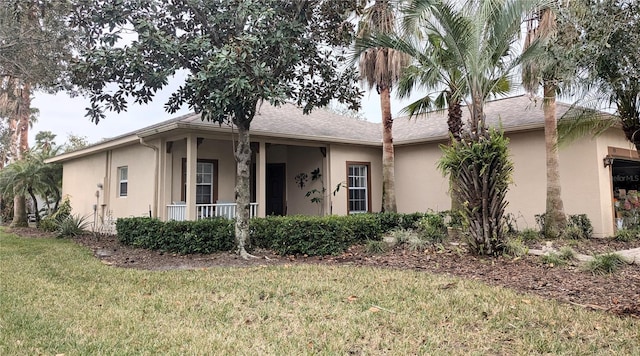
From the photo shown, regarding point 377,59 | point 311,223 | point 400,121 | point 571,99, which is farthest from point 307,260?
point 400,121

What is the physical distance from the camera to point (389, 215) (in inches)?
449

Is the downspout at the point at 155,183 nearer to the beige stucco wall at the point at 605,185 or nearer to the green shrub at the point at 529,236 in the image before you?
the green shrub at the point at 529,236

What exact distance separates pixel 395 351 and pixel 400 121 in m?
14.5

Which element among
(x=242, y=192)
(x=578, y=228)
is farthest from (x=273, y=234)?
(x=578, y=228)

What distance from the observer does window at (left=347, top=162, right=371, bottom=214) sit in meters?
14.1

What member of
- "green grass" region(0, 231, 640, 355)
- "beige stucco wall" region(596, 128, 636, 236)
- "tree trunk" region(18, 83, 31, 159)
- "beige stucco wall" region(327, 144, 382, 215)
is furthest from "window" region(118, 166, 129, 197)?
"beige stucco wall" region(596, 128, 636, 236)

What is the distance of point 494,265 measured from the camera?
23.4 feet

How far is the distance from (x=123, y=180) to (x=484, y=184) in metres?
11.6

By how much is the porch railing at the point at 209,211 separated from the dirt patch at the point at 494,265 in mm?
1314

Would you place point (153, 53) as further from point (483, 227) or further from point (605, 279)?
point (605, 279)

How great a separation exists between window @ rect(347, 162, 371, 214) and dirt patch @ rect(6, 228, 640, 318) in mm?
4837

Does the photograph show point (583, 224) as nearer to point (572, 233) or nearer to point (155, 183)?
point (572, 233)

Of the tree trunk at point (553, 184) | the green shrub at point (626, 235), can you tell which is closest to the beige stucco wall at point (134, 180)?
the tree trunk at point (553, 184)

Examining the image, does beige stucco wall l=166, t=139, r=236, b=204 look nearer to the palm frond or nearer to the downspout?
the downspout
